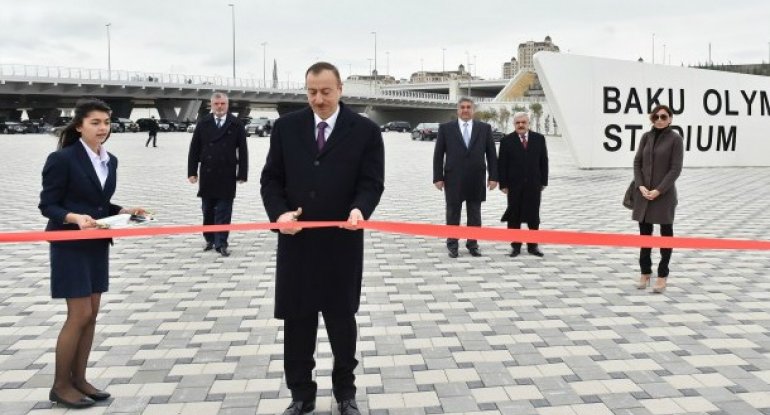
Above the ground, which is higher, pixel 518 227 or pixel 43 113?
pixel 43 113

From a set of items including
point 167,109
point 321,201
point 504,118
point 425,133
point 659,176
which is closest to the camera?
point 321,201

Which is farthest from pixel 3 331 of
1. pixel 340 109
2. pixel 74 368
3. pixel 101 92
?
pixel 101 92

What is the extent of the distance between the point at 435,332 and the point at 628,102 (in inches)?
634

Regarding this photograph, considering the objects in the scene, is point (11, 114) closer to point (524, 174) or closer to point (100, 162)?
point (524, 174)

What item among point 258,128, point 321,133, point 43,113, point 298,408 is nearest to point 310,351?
point 298,408

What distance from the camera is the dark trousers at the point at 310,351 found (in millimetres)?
3410

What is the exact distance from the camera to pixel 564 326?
16.7 feet

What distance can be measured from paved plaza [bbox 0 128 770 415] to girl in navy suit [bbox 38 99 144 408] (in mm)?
263

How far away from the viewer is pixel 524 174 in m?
7.96

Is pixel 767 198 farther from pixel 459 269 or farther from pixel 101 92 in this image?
pixel 101 92

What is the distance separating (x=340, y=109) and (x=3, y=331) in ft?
10.8

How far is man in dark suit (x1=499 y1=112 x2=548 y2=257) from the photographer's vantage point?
791 centimetres

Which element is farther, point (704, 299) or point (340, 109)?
point (704, 299)

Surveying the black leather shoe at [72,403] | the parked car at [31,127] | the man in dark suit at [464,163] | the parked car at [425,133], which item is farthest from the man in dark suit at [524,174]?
the parked car at [31,127]
